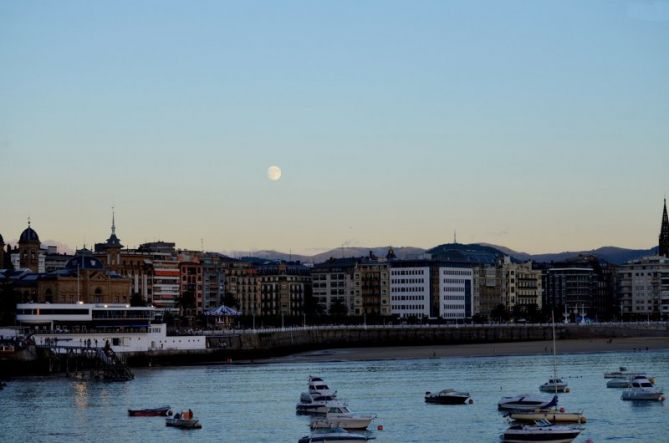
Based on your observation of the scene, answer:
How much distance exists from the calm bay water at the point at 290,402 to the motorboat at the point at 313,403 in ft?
4.84

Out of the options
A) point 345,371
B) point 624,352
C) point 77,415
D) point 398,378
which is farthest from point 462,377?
point 624,352

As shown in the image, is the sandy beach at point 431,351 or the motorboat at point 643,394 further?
the sandy beach at point 431,351

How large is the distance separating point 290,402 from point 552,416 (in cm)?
2405

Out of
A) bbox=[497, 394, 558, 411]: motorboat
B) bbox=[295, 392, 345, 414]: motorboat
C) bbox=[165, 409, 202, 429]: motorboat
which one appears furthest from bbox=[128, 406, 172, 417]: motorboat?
bbox=[497, 394, 558, 411]: motorboat

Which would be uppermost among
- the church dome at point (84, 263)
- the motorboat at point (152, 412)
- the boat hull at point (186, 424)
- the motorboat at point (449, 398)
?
the church dome at point (84, 263)

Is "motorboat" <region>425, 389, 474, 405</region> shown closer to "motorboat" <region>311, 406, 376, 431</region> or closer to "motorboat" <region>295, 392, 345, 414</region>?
"motorboat" <region>295, 392, 345, 414</region>

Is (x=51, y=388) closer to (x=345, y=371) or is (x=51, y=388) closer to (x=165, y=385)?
(x=165, y=385)

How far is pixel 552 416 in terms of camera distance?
83000mm

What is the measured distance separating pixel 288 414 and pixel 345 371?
47.8 meters

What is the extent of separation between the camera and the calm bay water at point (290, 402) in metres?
80.2

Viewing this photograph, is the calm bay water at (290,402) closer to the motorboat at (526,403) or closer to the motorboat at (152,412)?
the motorboat at (152,412)

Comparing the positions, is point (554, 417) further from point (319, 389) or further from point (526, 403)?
Answer: point (319, 389)

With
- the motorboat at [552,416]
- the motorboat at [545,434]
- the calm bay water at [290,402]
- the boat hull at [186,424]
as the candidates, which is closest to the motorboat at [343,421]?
the calm bay water at [290,402]

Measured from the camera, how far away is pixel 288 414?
91.6 metres
